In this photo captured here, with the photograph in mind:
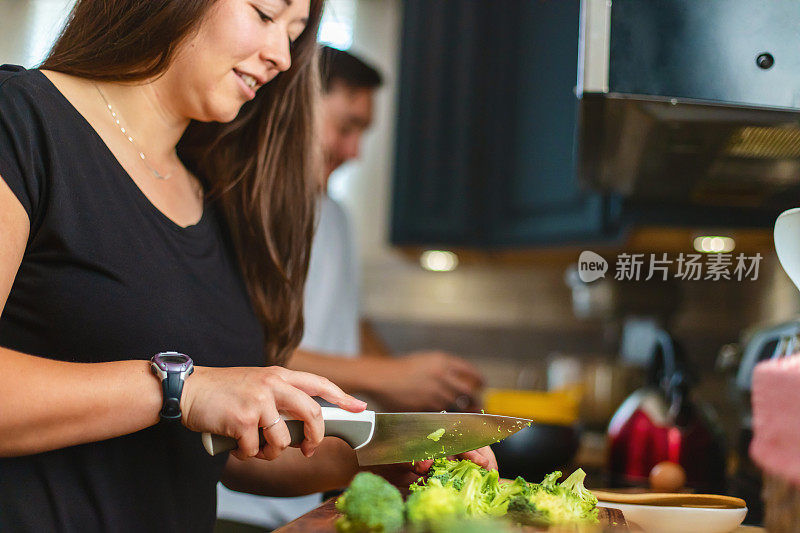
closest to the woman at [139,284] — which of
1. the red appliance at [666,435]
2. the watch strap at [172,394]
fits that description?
the watch strap at [172,394]

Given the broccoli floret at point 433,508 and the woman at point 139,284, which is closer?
the broccoli floret at point 433,508

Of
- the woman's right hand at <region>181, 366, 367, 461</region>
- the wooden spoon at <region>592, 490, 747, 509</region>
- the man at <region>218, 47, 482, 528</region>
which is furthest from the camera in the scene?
the man at <region>218, 47, 482, 528</region>

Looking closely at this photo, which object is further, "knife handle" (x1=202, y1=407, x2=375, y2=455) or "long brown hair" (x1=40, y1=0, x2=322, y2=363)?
"long brown hair" (x1=40, y1=0, x2=322, y2=363)

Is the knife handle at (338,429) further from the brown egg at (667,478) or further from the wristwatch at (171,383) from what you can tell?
the brown egg at (667,478)

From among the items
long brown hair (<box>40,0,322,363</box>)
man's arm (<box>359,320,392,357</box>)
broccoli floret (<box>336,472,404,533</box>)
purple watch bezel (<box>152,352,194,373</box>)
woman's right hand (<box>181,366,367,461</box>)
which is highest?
long brown hair (<box>40,0,322,363</box>)

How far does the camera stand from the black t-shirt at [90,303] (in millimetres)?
659

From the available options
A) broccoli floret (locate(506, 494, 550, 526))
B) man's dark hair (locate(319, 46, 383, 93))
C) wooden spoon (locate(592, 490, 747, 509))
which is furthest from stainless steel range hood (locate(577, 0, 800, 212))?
man's dark hair (locate(319, 46, 383, 93))

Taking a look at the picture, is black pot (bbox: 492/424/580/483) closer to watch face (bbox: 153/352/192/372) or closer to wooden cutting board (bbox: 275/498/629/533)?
wooden cutting board (bbox: 275/498/629/533)

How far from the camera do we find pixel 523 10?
7.61 feet

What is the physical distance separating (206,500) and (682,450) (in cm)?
87

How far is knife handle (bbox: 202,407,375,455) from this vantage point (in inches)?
24.4

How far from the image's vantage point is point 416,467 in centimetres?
74

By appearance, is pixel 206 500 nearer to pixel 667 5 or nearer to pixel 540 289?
pixel 667 5

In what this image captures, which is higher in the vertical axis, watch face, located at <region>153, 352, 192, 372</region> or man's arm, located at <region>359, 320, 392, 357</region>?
watch face, located at <region>153, 352, 192, 372</region>
